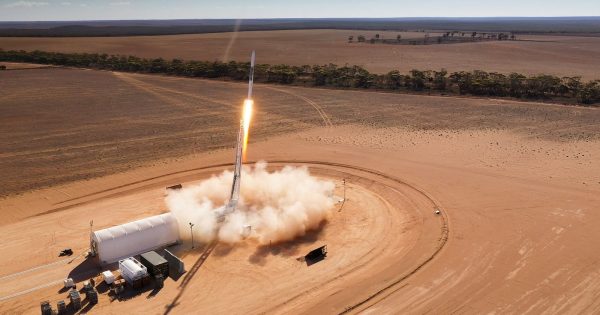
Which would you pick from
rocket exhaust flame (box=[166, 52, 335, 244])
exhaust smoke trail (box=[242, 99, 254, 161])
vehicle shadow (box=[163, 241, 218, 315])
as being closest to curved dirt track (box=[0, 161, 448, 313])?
vehicle shadow (box=[163, 241, 218, 315])

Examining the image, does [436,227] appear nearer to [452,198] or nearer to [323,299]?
[452,198]

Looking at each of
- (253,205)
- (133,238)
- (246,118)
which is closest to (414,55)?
(246,118)

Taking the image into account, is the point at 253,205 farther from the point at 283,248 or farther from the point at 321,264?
the point at 321,264

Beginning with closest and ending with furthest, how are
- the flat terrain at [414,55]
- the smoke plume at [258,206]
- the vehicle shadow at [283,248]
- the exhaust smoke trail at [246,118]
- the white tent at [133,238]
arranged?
the white tent at [133,238], the vehicle shadow at [283,248], the smoke plume at [258,206], the exhaust smoke trail at [246,118], the flat terrain at [414,55]

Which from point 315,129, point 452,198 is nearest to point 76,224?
point 452,198

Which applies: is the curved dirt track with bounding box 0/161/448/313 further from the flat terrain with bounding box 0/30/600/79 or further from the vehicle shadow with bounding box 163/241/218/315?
the flat terrain with bounding box 0/30/600/79

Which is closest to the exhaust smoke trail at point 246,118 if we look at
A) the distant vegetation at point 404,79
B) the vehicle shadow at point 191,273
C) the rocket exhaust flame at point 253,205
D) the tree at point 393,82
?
the rocket exhaust flame at point 253,205

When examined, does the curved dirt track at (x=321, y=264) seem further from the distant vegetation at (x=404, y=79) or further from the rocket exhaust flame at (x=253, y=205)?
the distant vegetation at (x=404, y=79)
